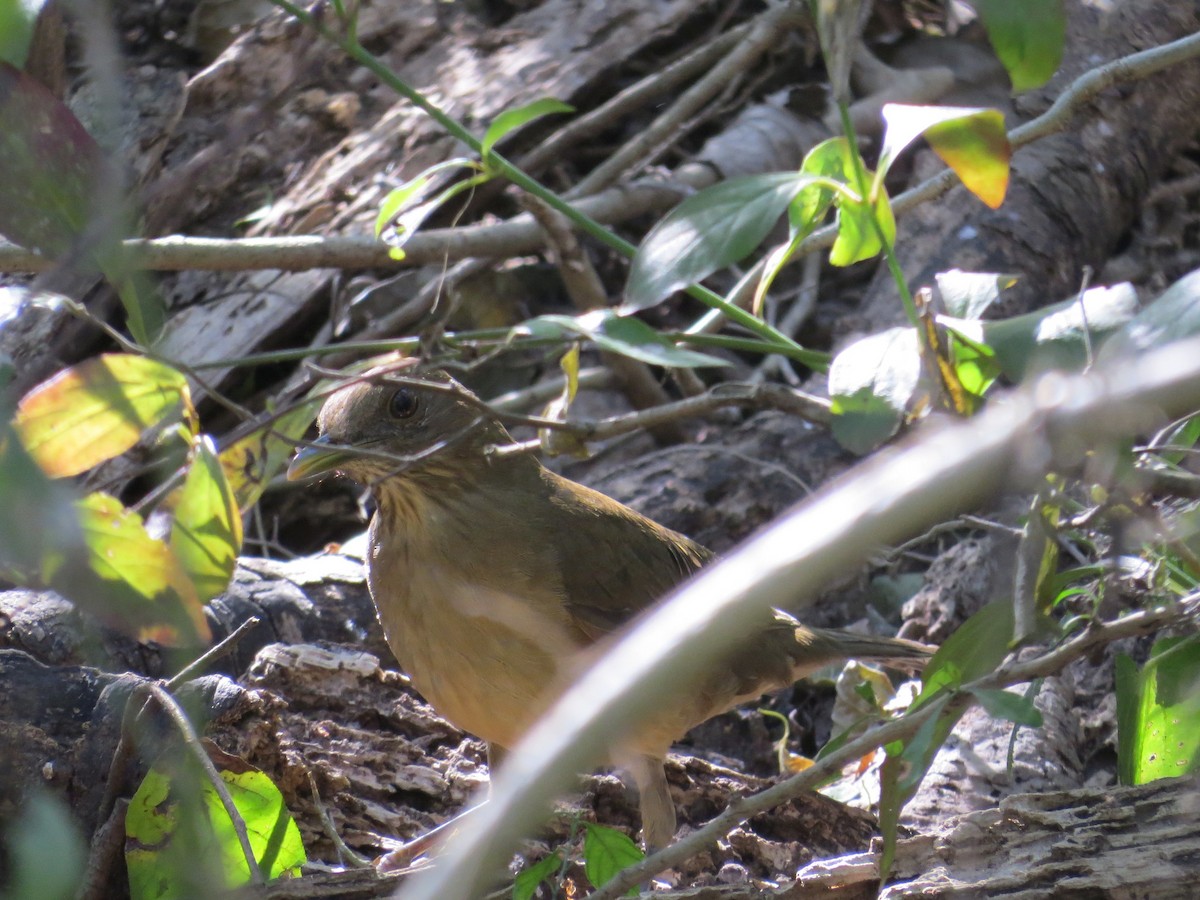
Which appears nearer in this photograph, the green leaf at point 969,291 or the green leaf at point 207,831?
the green leaf at point 207,831

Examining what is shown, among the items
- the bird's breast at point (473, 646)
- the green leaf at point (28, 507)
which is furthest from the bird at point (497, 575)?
the green leaf at point (28, 507)

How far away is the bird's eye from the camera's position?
3918mm

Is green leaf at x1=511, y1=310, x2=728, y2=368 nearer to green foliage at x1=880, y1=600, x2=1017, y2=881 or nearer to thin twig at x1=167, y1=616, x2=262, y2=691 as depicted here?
green foliage at x1=880, y1=600, x2=1017, y2=881

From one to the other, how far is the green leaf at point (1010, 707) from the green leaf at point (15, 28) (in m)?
2.13

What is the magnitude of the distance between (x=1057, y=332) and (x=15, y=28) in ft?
6.64

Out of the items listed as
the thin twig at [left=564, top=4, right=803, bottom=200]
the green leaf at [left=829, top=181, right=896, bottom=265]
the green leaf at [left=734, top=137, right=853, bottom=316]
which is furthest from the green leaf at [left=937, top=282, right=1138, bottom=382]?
the thin twig at [left=564, top=4, right=803, bottom=200]

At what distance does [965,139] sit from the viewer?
89.4 inches

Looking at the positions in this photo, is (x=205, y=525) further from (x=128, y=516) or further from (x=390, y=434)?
(x=390, y=434)

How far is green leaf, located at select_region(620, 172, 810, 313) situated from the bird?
105 cm

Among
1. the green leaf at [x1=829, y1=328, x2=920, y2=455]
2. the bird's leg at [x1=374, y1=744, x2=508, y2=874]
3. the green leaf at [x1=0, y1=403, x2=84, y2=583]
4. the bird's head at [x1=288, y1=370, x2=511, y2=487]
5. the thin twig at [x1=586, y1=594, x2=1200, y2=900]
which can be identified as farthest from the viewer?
the bird's head at [x1=288, y1=370, x2=511, y2=487]

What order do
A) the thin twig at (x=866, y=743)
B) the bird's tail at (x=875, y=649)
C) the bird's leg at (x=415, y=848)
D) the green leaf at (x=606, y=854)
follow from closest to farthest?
the thin twig at (x=866, y=743) < the green leaf at (x=606, y=854) < the bird's leg at (x=415, y=848) < the bird's tail at (x=875, y=649)

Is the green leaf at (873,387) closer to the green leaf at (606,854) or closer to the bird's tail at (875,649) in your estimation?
the green leaf at (606,854)

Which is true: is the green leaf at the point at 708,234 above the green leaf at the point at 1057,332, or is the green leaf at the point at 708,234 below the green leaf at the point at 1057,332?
above

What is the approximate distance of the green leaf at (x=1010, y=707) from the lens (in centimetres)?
227
